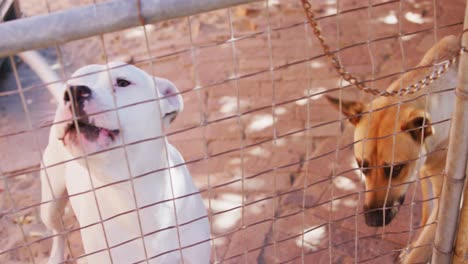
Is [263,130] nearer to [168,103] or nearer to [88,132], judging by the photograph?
[168,103]

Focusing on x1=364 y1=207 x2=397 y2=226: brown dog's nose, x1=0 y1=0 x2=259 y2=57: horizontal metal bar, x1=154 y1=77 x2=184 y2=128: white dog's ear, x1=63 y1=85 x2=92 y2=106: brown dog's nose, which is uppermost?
x1=0 y1=0 x2=259 y2=57: horizontal metal bar

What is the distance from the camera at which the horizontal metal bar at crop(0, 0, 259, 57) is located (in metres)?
1.92

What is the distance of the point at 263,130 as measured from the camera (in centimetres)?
485

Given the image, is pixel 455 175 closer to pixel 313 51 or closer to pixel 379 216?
pixel 379 216

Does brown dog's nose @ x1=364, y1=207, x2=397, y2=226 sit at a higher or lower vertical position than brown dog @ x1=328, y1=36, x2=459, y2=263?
lower

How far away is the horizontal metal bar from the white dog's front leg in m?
1.19

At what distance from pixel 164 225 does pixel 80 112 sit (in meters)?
0.69

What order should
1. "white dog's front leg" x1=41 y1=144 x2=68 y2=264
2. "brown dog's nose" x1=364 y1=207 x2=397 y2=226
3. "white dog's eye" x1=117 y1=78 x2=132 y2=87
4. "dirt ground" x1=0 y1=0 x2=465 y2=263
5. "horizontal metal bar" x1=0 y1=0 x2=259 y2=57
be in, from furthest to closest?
"dirt ground" x1=0 y1=0 x2=465 y2=263
"brown dog's nose" x1=364 y1=207 x2=397 y2=226
"white dog's front leg" x1=41 y1=144 x2=68 y2=264
"white dog's eye" x1=117 y1=78 x2=132 y2=87
"horizontal metal bar" x1=0 y1=0 x2=259 y2=57

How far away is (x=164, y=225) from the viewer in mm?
2838

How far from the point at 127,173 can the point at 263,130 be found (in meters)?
2.30

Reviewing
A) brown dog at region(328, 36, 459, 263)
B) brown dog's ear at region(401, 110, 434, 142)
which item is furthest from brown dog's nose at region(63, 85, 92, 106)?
brown dog's ear at region(401, 110, 434, 142)

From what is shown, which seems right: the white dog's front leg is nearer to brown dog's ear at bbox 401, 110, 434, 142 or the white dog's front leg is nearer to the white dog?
the white dog

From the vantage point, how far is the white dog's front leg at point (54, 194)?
10.3 ft

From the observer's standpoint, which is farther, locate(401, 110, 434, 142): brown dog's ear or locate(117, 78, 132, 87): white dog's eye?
locate(401, 110, 434, 142): brown dog's ear
